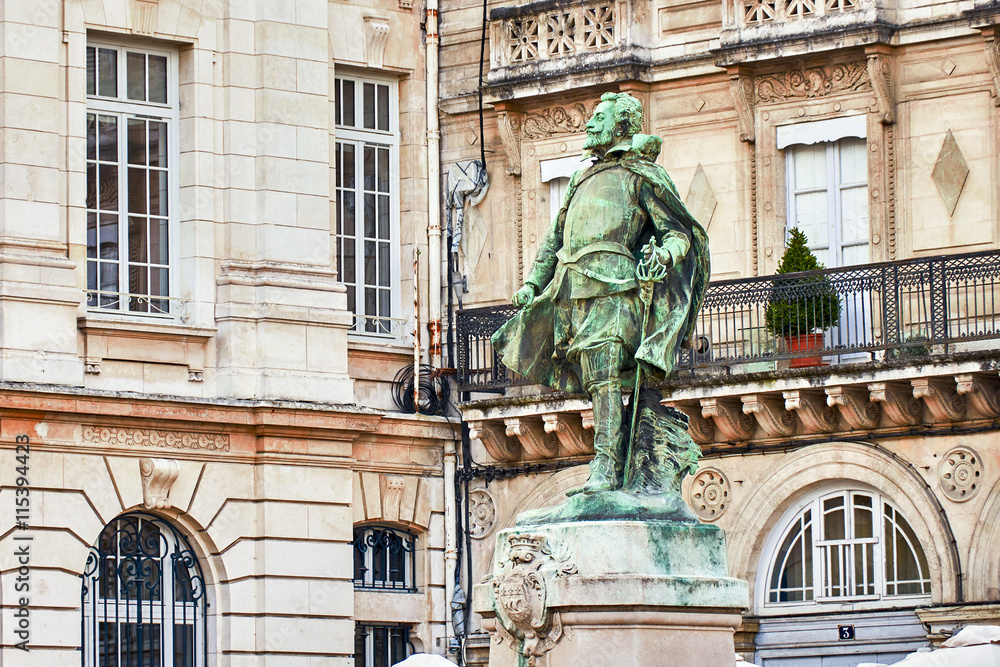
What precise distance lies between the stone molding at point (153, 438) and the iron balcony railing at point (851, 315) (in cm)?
413

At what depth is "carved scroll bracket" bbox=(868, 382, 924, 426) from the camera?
2338 centimetres

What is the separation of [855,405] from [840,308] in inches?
33.9

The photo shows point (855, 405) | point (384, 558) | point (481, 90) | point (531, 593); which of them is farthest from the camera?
point (481, 90)

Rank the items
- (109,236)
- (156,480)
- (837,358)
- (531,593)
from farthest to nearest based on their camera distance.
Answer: (109,236)
(156,480)
(837,358)
(531,593)

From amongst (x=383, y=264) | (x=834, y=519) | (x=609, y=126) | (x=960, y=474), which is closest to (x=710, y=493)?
(x=834, y=519)

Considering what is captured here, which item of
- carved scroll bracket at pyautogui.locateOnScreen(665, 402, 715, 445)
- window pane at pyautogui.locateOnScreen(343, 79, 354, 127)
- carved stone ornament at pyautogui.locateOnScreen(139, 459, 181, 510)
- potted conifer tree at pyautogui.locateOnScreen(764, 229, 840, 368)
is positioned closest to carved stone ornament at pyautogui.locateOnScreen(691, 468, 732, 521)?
carved scroll bracket at pyautogui.locateOnScreen(665, 402, 715, 445)

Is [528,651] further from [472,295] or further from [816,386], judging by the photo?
[472,295]

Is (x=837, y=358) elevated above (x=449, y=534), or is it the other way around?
(x=837, y=358)

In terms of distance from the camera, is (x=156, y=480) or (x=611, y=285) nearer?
(x=611, y=285)

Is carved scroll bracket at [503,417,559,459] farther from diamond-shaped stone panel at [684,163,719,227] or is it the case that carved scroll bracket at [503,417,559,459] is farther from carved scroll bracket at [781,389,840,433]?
carved scroll bracket at [781,389,840,433]

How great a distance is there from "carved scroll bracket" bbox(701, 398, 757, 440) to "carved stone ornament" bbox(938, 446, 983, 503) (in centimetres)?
189

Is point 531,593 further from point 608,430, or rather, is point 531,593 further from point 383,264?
point 383,264

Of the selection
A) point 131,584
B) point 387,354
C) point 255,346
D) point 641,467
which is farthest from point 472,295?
point 641,467

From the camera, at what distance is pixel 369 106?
2683 cm
